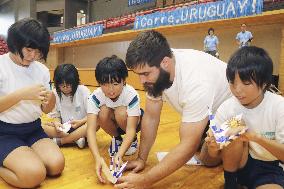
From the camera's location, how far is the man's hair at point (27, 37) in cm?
146

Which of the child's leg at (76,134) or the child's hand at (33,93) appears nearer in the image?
the child's hand at (33,93)

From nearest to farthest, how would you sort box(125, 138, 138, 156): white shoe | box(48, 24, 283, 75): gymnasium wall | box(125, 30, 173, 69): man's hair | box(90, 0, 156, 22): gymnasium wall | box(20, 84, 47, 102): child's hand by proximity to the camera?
1. box(125, 30, 173, 69): man's hair
2. box(20, 84, 47, 102): child's hand
3. box(125, 138, 138, 156): white shoe
4. box(48, 24, 283, 75): gymnasium wall
5. box(90, 0, 156, 22): gymnasium wall

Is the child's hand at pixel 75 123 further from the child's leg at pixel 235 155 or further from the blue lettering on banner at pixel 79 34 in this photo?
the blue lettering on banner at pixel 79 34

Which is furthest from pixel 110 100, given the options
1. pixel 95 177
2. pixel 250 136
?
pixel 250 136

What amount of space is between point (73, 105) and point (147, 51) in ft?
3.59

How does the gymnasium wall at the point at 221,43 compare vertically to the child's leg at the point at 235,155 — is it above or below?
above

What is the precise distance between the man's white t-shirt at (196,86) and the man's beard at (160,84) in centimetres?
3

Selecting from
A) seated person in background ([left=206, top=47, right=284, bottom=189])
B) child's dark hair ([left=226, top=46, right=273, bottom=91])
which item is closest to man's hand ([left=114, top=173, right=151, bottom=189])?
seated person in background ([left=206, top=47, right=284, bottom=189])

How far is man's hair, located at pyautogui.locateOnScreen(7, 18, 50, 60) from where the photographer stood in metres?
1.46

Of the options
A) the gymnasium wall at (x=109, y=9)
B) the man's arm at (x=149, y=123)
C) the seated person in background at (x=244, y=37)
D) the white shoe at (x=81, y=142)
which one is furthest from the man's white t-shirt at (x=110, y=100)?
the gymnasium wall at (x=109, y=9)

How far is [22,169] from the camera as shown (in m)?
1.44

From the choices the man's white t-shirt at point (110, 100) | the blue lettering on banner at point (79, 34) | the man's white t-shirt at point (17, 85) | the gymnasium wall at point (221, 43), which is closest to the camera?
the man's white t-shirt at point (17, 85)

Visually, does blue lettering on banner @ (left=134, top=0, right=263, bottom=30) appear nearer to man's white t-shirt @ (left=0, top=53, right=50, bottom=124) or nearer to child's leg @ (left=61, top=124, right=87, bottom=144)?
child's leg @ (left=61, top=124, right=87, bottom=144)

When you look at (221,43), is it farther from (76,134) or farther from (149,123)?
(149,123)
